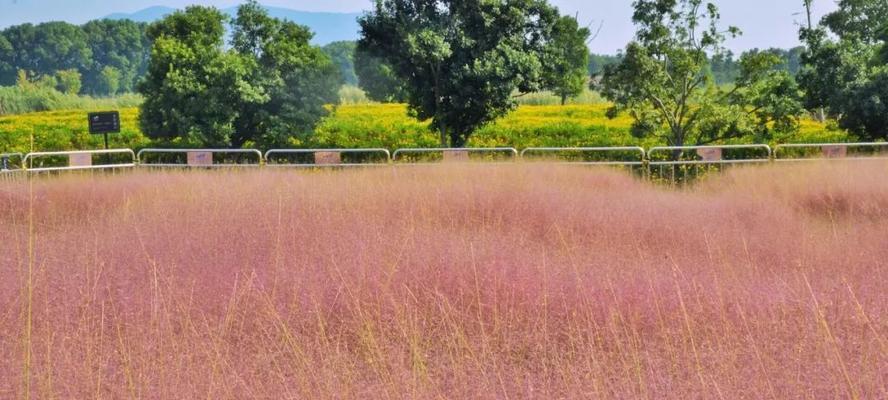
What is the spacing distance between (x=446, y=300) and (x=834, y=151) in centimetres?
1213

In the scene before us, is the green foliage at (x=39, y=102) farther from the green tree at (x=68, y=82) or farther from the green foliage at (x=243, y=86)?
the green tree at (x=68, y=82)

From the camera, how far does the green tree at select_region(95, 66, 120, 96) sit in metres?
98.8

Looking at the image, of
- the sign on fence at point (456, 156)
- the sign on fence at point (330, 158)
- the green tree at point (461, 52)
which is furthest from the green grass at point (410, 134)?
the sign on fence at point (456, 156)

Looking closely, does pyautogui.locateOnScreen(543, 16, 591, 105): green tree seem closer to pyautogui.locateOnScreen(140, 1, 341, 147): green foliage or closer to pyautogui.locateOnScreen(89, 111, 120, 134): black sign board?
pyautogui.locateOnScreen(140, 1, 341, 147): green foliage

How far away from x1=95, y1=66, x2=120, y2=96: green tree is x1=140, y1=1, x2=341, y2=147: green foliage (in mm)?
79954

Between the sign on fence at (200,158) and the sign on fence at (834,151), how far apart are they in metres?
→ 11.0

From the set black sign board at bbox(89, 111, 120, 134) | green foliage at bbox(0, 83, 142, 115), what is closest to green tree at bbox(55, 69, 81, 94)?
green foliage at bbox(0, 83, 142, 115)

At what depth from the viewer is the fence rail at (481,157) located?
14.8m

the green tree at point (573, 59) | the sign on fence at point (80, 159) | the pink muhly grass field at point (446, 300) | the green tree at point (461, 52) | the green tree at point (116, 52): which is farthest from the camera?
the green tree at point (116, 52)

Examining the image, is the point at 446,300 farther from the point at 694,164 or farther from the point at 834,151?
the point at 834,151

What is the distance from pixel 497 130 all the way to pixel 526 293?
26184mm

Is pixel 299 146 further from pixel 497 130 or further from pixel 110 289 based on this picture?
pixel 110 289

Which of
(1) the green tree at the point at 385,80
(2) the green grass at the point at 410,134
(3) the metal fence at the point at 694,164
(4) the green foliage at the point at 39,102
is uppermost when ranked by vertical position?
(4) the green foliage at the point at 39,102

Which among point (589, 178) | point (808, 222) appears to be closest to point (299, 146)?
point (589, 178)
